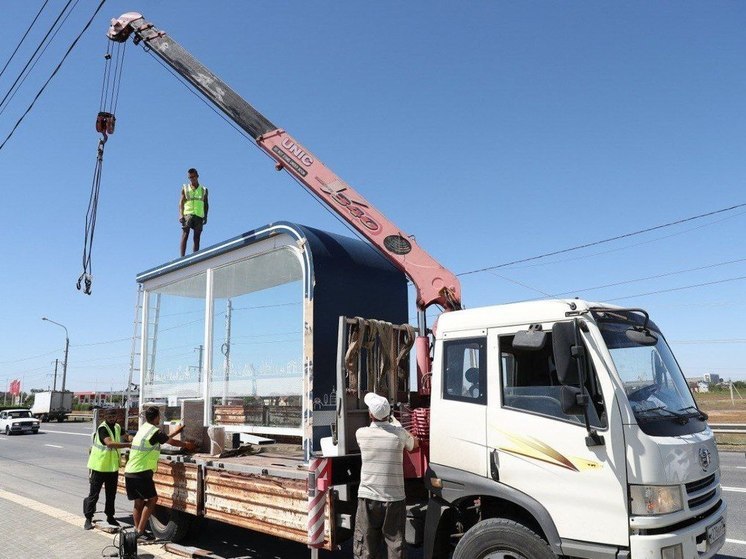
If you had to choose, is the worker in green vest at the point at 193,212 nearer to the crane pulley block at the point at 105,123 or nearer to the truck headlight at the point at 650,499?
the crane pulley block at the point at 105,123

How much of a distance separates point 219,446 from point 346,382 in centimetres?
248

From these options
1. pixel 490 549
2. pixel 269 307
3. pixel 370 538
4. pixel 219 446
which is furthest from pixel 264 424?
pixel 490 549

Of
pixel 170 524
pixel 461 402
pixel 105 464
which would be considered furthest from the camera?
pixel 105 464

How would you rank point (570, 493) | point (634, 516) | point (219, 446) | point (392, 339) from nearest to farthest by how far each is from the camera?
1. point (634, 516)
2. point (570, 493)
3. point (392, 339)
4. point (219, 446)

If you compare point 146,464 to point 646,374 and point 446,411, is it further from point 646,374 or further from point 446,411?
point 646,374

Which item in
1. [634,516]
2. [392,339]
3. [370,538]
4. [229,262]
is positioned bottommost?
[370,538]

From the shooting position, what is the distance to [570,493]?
154 inches

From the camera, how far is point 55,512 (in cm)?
927

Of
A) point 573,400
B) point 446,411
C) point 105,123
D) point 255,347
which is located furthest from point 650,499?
point 105,123

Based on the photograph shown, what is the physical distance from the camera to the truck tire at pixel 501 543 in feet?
13.1

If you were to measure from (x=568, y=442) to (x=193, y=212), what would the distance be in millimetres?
7017

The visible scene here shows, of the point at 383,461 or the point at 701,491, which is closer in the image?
the point at 701,491

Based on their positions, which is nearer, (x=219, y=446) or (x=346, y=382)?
(x=346, y=382)

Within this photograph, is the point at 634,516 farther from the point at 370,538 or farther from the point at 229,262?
the point at 229,262
